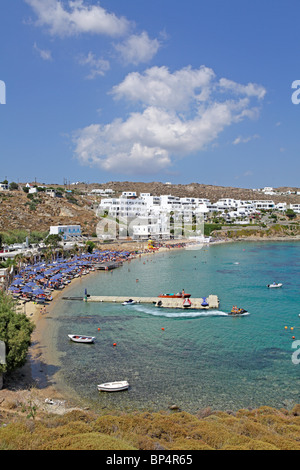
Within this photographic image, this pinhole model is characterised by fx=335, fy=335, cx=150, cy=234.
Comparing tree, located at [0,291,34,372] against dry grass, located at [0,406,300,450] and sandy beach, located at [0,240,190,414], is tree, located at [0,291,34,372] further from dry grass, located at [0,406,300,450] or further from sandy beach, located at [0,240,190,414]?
dry grass, located at [0,406,300,450]

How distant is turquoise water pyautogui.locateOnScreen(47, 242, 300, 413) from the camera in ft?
56.0

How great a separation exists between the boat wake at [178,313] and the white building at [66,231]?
43.0 m

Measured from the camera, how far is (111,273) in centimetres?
5356

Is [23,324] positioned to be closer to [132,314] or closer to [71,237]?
[132,314]

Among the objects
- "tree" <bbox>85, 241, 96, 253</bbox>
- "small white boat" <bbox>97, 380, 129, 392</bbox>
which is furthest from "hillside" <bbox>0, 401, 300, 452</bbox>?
"tree" <bbox>85, 241, 96, 253</bbox>

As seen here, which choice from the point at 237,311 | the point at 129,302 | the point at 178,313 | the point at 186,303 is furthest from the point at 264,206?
the point at 178,313

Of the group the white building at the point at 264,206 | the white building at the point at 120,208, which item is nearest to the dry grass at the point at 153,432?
the white building at the point at 120,208

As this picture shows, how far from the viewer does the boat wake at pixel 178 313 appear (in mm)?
30594

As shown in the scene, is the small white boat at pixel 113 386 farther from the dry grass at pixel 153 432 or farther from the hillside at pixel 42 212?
the hillside at pixel 42 212

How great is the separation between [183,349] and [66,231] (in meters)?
56.1

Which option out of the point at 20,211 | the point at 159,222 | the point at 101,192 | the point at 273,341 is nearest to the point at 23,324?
the point at 273,341

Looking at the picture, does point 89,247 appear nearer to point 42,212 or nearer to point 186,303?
point 42,212

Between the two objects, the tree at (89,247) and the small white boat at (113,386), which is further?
the tree at (89,247)

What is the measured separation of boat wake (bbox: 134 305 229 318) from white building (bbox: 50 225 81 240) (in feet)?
141
